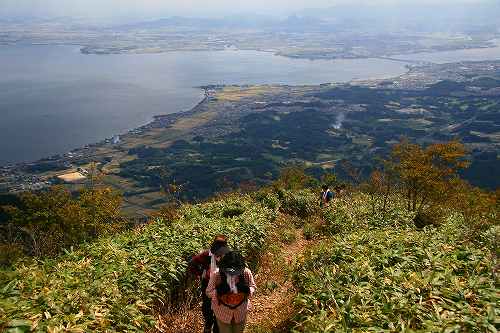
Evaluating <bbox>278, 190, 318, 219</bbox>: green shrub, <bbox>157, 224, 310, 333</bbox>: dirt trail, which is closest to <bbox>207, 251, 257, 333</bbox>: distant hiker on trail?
<bbox>157, 224, 310, 333</bbox>: dirt trail

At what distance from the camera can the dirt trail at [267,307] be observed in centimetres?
780

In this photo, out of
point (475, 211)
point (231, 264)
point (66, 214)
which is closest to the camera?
point (231, 264)

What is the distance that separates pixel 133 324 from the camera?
6.41m

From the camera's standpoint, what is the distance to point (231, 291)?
6.09 m

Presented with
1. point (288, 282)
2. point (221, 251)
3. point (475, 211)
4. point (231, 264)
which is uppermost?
point (231, 264)

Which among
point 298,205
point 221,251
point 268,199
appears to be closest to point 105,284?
point 221,251

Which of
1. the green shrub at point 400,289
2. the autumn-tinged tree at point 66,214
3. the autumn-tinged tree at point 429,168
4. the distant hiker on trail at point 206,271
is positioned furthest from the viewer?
the autumn-tinged tree at point 66,214

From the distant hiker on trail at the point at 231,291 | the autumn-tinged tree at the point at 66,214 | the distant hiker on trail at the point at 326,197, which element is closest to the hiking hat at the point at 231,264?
the distant hiker on trail at the point at 231,291

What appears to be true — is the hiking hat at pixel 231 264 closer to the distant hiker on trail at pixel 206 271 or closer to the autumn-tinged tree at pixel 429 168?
the distant hiker on trail at pixel 206 271

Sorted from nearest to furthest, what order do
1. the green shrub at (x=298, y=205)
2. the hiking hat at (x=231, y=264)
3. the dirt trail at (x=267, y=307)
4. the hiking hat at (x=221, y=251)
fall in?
the hiking hat at (x=231, y=264)
the hiking hat at (x=221, y=251)
the dirt trail at (x=267, y=307)
the green shrub at (x=298, y=205)

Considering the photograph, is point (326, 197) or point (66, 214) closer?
point (326, 197)

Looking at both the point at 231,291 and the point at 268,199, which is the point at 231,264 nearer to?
the point at 231,291

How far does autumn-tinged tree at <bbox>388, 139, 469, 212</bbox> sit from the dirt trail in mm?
7728

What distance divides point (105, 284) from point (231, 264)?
2.30 meters
